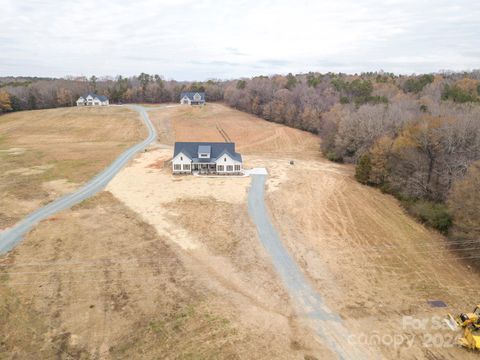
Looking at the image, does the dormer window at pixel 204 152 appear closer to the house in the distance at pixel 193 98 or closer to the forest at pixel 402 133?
the forest at pixel 402 133

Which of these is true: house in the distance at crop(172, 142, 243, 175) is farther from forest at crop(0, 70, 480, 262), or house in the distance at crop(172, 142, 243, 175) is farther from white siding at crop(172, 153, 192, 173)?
forest at crop(0, 70, 480, 262)

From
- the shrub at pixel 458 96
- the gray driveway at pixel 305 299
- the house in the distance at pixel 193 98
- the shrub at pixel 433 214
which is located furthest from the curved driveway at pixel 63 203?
the shrub at pixel 458 96

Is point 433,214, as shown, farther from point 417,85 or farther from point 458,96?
point 417,85

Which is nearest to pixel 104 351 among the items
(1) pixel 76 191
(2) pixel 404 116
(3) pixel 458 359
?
(3) pixel 458 359

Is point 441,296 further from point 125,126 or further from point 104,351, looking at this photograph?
point 125,126

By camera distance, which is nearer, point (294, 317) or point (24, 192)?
point (294, 317)

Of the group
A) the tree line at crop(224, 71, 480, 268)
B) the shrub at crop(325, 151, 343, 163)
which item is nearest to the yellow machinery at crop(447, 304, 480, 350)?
the tree line at crop(224, 71, 480, 268)
